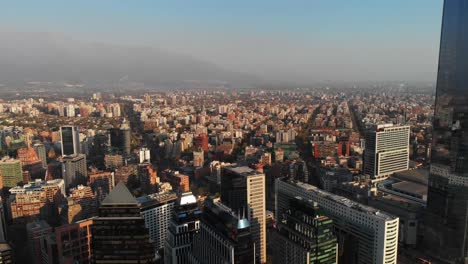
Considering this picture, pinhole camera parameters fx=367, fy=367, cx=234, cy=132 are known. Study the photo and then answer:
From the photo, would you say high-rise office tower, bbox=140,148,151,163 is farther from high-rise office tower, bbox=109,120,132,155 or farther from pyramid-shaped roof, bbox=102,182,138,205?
pyramid-shaped roof, bbox=102,182,138,205

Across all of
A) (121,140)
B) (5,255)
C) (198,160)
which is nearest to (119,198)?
(5,255)

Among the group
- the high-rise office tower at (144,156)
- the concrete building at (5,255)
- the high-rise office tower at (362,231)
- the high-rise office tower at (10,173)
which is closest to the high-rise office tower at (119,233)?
the concrete building at (5,255)

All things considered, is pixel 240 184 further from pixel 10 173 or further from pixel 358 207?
pixel 10 173

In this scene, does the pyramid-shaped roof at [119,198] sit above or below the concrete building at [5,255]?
above

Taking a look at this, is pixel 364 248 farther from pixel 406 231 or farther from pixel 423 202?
pixel 423 202

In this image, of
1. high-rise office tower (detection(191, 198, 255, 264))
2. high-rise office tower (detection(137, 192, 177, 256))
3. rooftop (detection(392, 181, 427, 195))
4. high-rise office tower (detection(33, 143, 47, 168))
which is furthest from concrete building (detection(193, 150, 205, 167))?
high-rise office tower (detection(191, 198, 255, 264))

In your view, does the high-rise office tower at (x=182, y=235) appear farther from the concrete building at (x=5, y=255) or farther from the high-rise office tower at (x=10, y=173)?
the high-rise office tower at (x=10, y=173)
